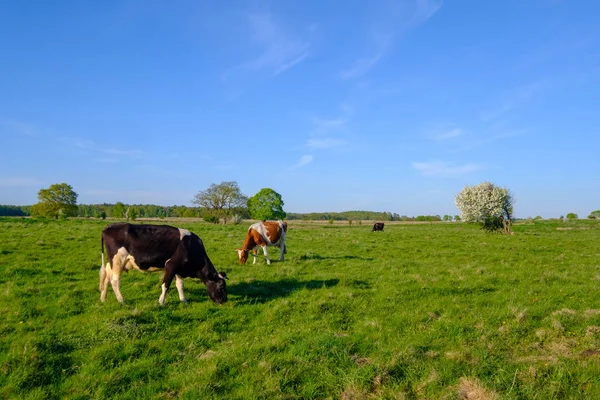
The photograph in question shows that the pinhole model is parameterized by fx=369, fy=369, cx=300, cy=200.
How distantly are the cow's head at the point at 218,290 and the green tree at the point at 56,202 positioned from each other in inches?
3128

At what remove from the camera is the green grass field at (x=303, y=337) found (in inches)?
231

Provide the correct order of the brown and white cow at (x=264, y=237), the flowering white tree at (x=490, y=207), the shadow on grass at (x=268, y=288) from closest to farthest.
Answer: the shadow on grass at (x=268, y=288), the brown and white cow at (x=264, y=237), the flowering white tree at (x=490, y=207)

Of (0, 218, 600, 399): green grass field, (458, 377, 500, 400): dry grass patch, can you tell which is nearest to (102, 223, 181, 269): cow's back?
(0, 218, 600, 399): green grass field

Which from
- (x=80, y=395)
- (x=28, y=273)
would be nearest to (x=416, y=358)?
(x=80, y=395)

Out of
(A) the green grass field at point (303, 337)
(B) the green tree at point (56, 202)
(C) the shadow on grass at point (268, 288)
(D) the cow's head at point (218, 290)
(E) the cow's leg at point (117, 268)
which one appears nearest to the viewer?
(A) the green grass field at point (303, 337)

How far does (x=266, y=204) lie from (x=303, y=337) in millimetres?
75848

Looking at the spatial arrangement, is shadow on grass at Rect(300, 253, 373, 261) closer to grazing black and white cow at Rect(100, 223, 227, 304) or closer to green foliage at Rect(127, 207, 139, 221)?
grazing black and white cow at Rect(100, 223, 227, 304)

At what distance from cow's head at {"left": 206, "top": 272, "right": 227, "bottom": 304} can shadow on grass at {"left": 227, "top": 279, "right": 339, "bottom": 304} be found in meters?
0.49

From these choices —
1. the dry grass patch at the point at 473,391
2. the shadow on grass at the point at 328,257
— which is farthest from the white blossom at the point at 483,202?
the dry grass patch at the point at 473,391

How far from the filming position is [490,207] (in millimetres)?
47719

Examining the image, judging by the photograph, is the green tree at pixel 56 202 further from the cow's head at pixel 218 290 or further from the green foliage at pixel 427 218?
the green foliage at pixel 427 218

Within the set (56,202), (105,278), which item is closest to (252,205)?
(56,202)

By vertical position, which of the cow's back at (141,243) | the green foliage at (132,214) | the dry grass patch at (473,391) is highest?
the green foliage at (132,214)

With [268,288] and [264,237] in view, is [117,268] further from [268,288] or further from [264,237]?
[264,237]
